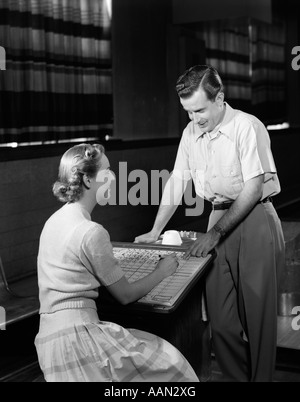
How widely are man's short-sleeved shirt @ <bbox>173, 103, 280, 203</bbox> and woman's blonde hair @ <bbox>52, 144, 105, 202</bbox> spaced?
79 centimetres

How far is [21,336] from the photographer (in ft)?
10.8

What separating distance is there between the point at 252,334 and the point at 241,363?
0.18 metres

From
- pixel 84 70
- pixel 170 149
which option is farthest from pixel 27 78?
pixel 170 149

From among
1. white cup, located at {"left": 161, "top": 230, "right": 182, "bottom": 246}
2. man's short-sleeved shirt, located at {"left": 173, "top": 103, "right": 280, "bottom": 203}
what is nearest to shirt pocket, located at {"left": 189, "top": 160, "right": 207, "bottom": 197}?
man's short-sleeved shirt, located at {"left": 173, "top": 103, "right": 280, "bottom": 203}

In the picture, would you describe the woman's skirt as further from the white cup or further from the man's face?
the man's face

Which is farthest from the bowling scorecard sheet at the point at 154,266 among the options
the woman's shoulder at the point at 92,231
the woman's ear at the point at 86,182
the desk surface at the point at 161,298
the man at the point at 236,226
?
the woman's ear at the point at 86,182

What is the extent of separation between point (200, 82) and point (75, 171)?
0.76m

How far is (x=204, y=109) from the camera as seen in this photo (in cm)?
265

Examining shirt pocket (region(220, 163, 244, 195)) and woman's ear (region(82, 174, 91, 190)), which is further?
shirt pocket (region(220, 163, 244, 195))

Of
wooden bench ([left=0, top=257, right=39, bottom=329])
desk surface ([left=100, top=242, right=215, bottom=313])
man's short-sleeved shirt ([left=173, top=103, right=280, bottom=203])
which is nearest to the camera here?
desk surface ([left=100, top=242, right=215, bottom=313])

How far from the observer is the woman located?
6.59ft

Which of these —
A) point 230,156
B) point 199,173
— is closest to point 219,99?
point 230,156

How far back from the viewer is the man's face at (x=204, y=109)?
8.55 ft
